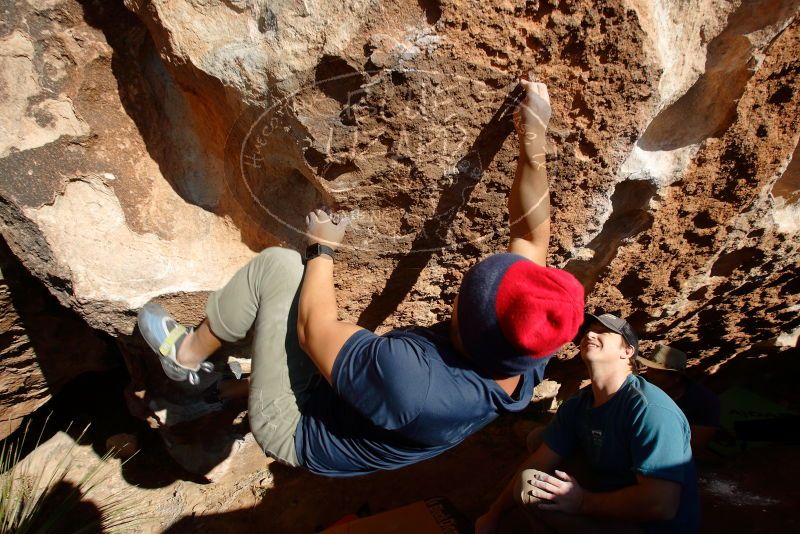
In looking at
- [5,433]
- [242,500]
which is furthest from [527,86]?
[5,433]

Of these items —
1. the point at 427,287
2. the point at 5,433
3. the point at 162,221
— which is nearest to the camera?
the point at 162,221

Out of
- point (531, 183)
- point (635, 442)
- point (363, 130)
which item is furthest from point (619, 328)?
point (363, 130)

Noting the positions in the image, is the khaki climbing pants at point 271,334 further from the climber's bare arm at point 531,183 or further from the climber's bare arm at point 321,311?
the climber's bare arm at point 531,183

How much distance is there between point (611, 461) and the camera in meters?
1.72

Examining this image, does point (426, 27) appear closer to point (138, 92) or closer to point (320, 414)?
point (138, 92)

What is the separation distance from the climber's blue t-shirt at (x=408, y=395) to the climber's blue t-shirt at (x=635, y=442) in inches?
17.9

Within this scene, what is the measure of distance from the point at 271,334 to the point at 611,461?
47.3 inches

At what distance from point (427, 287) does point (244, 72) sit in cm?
104

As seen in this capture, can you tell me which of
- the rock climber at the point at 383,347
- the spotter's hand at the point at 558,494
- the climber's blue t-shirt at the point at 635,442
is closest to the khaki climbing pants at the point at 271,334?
the rock climber at the point at 383,347

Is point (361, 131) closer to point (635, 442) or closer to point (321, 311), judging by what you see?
point (321, 311)

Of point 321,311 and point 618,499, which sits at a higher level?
point 321,311

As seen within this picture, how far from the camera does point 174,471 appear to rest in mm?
2695

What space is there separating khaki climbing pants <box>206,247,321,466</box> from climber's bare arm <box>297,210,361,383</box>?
3.1 inches

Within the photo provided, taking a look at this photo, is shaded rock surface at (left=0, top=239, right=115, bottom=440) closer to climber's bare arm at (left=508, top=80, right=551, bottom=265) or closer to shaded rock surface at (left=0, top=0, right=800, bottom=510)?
shaded rock surface at (left=0, top=0, right=800, bottom=510)
